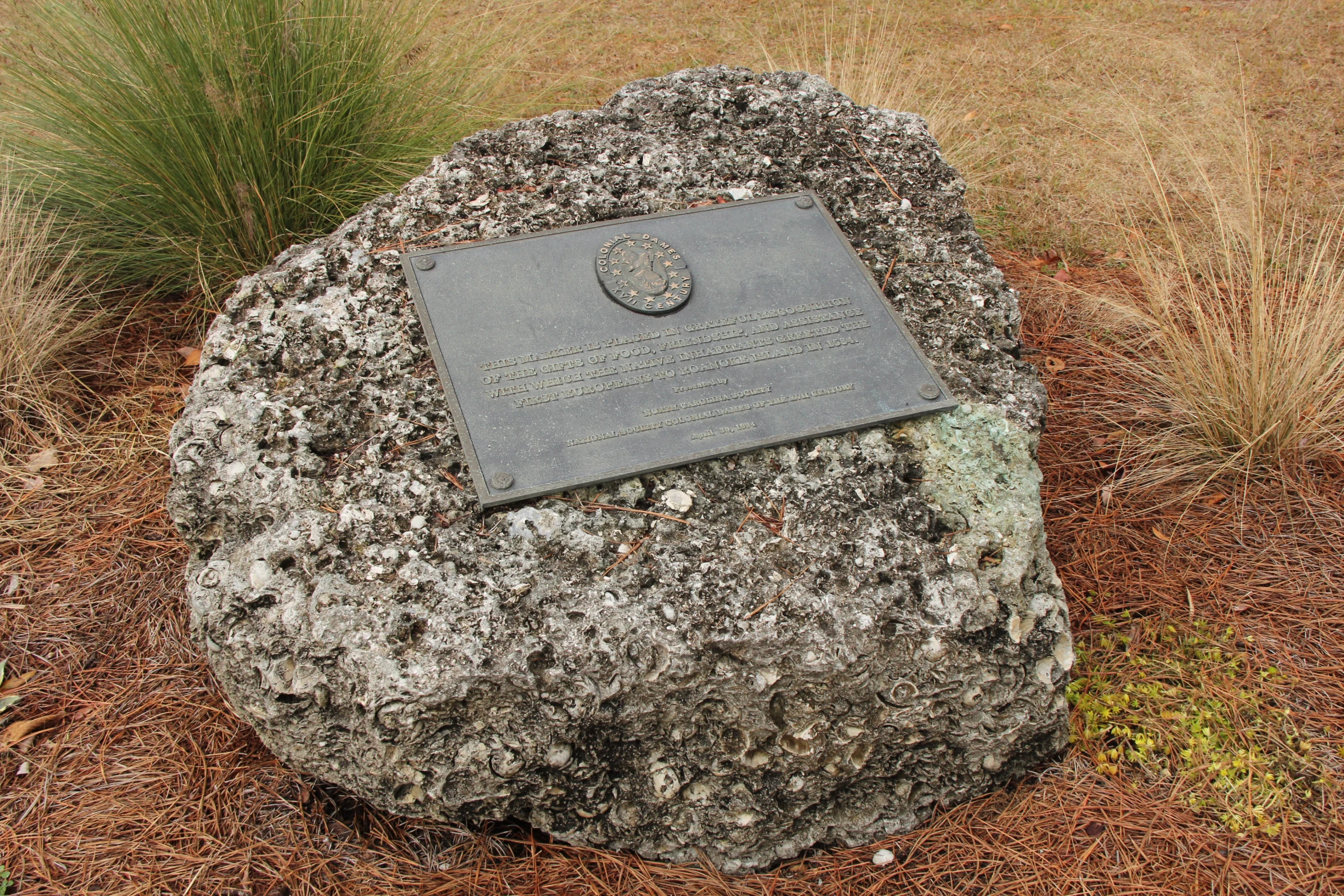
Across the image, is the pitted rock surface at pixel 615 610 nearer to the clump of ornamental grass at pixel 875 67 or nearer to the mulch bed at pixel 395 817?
the mulch bed at pixel 395 817

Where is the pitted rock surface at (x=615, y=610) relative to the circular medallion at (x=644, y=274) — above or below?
below

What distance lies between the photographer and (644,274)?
244 centimetres

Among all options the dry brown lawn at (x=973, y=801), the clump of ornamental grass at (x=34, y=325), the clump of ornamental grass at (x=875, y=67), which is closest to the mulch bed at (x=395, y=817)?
the dry brown lawn at (x=973, y=801)

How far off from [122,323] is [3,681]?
4.78 ft

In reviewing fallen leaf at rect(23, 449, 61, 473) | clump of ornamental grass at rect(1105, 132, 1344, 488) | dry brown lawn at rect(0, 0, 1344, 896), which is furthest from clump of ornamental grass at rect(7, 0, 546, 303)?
clump of ornamental grass at rect(1105, 132, 1344, 488)

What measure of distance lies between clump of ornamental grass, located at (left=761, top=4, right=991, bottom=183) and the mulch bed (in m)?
1.97

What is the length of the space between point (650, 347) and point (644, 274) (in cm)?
24

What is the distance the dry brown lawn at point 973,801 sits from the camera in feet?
6.79

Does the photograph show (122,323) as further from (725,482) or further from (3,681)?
(725,482)

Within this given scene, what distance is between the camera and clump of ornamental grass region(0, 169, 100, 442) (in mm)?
3027

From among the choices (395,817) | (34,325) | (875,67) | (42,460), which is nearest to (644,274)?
(395,817)

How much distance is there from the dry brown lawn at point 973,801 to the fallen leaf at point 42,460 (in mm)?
21

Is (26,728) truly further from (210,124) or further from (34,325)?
(210,124)

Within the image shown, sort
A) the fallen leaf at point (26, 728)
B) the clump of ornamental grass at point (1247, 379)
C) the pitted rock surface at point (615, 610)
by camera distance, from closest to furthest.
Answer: the pitted rock surface at point (615, 610) → the fallen leaf at point (26, 728) → the clump of ornamental grass at point (1247, 379)
